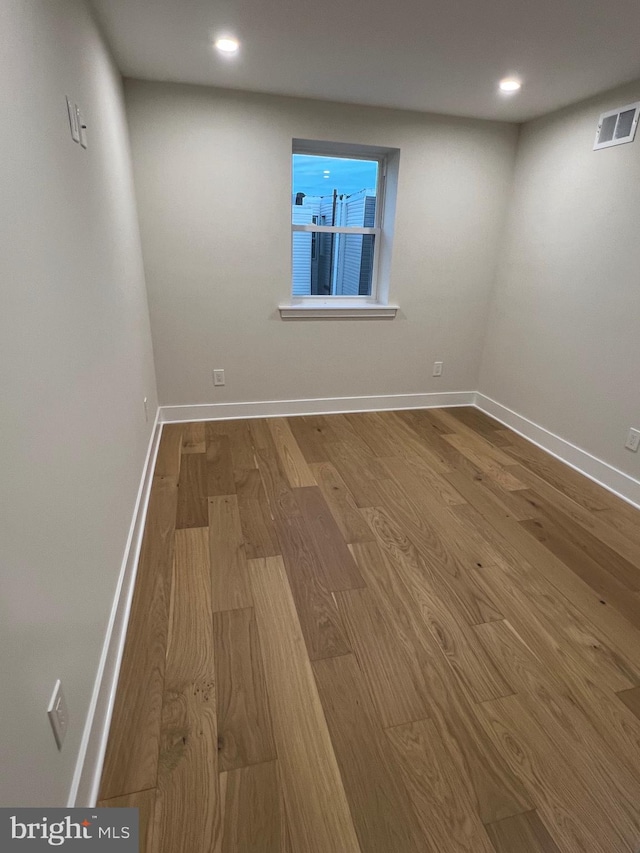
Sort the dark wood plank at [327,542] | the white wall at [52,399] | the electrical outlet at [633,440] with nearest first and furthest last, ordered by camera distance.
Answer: the white wall at [52,399]
the dark wood plank at [327,542]
the electrical outlet at [633,440]

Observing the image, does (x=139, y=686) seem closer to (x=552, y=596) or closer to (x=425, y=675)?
(x=425, y=675)

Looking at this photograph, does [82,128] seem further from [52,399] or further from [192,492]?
[192,492]

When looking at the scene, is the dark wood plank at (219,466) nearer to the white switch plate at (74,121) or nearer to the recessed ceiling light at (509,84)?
the white switch plate at (74,121)

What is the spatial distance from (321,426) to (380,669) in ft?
6.89

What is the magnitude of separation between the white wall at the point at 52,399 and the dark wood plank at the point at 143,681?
0.56 ft

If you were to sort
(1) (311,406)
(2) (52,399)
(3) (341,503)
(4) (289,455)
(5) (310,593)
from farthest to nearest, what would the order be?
1. (1) (311,406)
2. (4) (289,455)
3. (3) (341,503)
4. (5) (310,593)
5. (2) (52,399)

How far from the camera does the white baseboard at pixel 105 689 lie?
1.06 m

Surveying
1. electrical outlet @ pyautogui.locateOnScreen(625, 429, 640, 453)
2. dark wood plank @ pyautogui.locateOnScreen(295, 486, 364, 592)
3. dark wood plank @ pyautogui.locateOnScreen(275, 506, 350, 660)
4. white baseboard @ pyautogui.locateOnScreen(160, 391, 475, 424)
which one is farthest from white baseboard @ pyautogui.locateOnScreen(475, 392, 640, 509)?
dark wood plank @ pyautogui.locateOnScreen(275, 506, 350, 660)

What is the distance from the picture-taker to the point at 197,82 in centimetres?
259

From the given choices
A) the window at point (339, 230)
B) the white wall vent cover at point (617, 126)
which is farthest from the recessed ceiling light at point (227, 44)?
the white wall vent cover at point (617, 126)

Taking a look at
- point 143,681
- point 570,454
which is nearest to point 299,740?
point 143,681

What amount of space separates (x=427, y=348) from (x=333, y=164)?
1.57 m

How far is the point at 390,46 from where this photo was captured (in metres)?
2.02

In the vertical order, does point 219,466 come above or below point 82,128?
below
